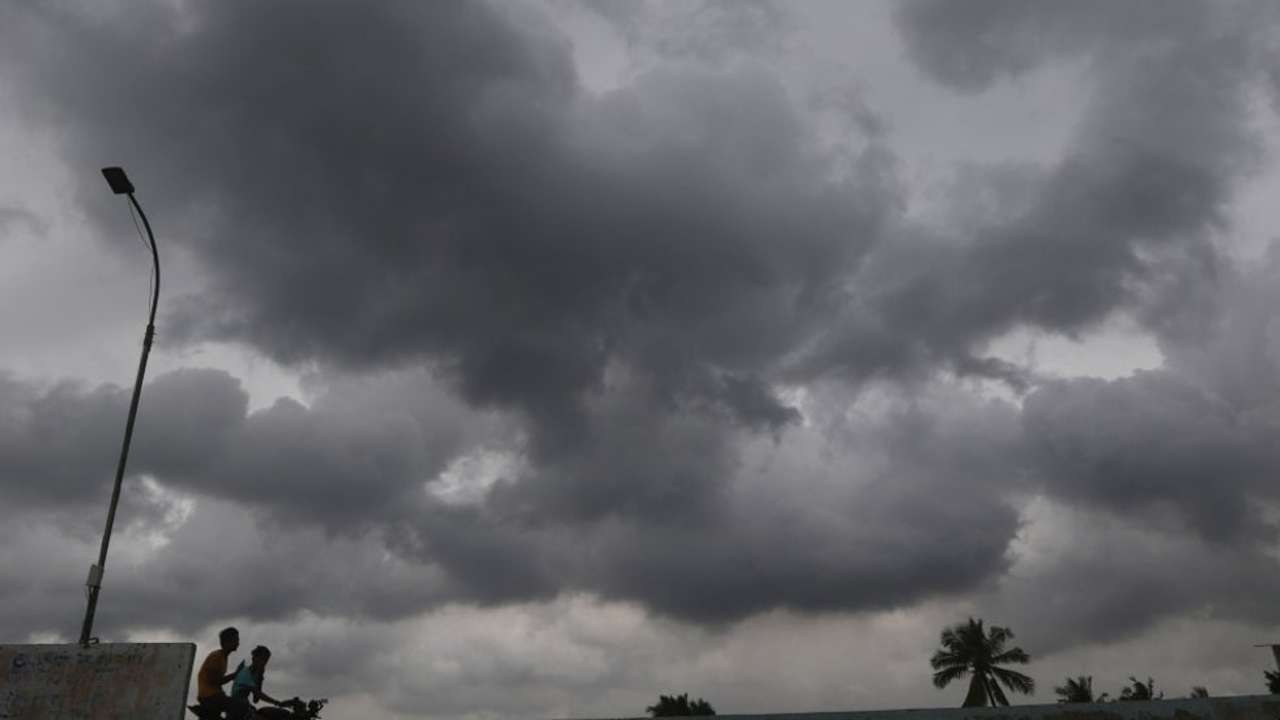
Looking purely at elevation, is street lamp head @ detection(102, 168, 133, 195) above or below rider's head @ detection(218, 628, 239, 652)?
above

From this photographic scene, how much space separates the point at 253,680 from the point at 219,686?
0.38 m

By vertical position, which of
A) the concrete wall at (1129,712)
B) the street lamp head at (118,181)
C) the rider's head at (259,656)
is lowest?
the concrete wall at (1129,712)

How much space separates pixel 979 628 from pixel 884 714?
2014 inches

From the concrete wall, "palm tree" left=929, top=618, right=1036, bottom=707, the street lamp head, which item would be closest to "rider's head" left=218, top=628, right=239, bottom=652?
the concrete wall

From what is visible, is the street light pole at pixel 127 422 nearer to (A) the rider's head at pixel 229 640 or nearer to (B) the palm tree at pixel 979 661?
(A) the rider's head at pixel 229 640

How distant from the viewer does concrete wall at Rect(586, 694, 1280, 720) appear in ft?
30.5

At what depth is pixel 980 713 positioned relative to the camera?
914 cm

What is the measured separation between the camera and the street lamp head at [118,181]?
592 inches

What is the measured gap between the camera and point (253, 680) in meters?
10.3

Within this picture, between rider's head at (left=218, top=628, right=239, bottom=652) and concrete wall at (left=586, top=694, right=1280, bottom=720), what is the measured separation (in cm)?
543

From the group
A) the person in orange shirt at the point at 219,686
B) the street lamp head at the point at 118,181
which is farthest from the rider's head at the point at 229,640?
the street lamp head at the point at 118,181

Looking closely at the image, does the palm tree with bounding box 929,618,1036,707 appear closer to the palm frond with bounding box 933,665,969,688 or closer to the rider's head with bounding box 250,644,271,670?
the palm frond with bounding box 933,665,969,688

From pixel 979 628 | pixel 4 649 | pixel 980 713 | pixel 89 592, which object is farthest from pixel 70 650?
pixel 979 628

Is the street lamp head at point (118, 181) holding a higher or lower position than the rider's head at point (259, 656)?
higher
